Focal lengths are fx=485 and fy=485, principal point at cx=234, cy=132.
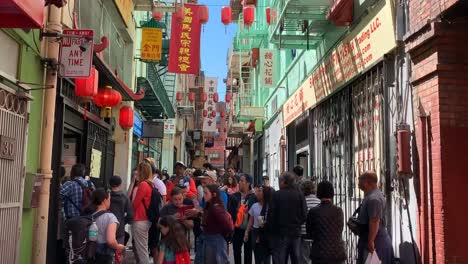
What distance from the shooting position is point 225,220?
22.2ft

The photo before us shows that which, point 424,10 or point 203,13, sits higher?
point 203,13

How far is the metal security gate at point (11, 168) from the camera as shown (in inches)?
236

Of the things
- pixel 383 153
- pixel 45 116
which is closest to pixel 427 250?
pixel 383 153

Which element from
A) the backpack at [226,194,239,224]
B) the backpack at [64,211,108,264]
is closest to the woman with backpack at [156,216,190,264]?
the backpack at [64,211,108,264]

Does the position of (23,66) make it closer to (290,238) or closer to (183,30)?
(290,238)

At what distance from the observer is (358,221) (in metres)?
6.27

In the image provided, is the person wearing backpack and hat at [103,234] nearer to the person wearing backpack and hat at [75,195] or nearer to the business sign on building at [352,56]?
Result: the person wearing backpack and hat at [75,195]

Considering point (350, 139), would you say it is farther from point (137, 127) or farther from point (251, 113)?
point (251, 113)

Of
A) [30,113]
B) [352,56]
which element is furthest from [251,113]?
[30,113]

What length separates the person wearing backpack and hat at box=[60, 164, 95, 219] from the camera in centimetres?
732

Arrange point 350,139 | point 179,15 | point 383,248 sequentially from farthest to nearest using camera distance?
1. point 179,15
2. point 350,139
3. point 383,248

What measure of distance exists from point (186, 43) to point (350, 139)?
308 inches

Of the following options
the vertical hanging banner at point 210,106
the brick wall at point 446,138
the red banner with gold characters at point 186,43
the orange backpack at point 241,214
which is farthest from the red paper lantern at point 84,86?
the vertical hanging banner at point 210,106

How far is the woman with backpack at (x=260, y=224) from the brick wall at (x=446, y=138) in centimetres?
267
